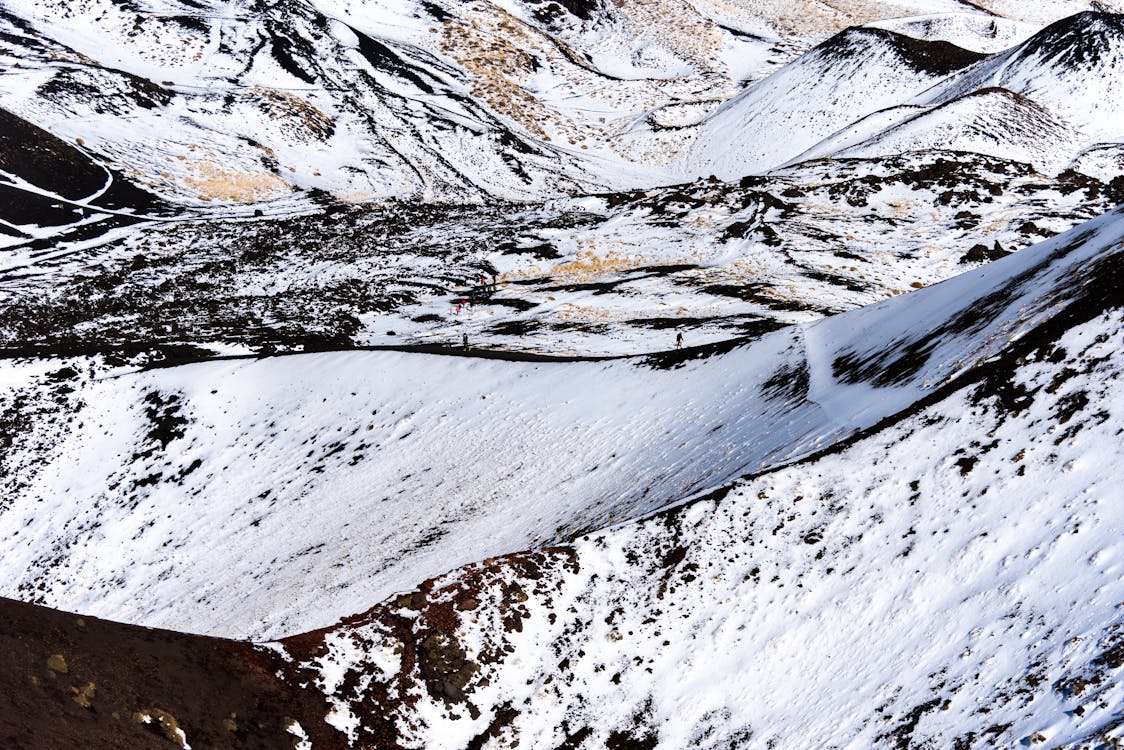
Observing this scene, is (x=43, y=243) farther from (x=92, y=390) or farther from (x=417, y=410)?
(x=417, y=410)

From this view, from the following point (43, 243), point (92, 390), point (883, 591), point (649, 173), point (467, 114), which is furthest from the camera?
point (467, 114)

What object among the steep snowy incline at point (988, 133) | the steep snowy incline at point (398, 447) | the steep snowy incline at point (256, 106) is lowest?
the steep snowy incline at point (398, 447)

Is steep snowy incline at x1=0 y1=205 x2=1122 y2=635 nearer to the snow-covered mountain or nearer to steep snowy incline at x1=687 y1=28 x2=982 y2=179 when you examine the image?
the snow-covered mountain

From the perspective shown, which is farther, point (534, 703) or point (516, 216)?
point (516, 216)

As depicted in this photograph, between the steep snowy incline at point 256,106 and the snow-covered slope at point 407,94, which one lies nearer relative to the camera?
the steep snowy incline at point 256,106

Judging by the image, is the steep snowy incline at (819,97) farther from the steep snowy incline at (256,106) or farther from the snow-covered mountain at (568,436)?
the steep snowy incline at (256,106)

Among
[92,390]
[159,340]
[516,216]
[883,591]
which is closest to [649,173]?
[516,216]

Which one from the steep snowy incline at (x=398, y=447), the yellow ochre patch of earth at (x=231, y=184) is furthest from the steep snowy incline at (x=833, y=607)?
the yellow ochre patch of earth at (x=231, y=184)

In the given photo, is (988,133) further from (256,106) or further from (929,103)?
(256,106)
